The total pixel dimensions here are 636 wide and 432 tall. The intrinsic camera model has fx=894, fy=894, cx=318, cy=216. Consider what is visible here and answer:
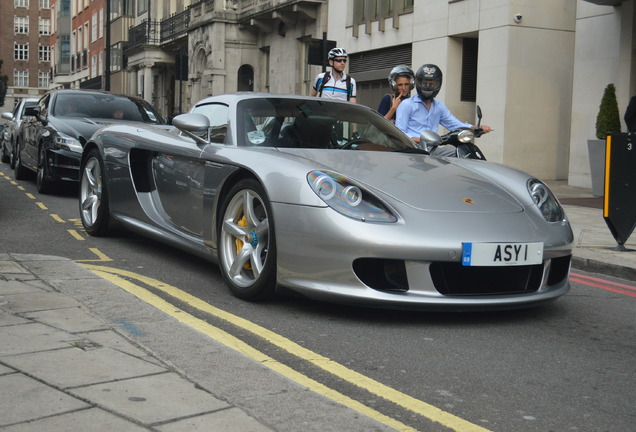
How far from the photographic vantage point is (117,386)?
3.23 m

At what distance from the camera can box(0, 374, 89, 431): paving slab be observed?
9.50ft

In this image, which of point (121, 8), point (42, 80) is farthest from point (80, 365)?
point (42, 80)

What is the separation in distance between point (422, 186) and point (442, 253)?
23.5 inches

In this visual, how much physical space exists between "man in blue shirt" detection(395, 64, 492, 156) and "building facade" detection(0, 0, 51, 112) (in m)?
107

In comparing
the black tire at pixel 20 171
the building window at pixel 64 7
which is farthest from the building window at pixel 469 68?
the building window at pixel 64 7

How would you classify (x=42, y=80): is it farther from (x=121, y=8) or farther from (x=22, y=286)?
(x=22, y=286)

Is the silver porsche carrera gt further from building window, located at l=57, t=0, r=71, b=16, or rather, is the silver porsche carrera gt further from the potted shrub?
building window, located at l=57, t=0, r=71, b=16

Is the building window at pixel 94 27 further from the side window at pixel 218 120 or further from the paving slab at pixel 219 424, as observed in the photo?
the paving slab at pixel 219 424

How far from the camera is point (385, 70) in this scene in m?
23.9

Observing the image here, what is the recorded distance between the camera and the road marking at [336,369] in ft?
10.5

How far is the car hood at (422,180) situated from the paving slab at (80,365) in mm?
1776

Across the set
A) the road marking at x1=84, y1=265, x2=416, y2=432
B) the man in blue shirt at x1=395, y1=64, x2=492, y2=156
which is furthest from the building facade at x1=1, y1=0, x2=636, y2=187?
the road marking at x1=84, y1=265, x2=416, y2=432

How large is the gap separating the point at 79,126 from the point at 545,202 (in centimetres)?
825

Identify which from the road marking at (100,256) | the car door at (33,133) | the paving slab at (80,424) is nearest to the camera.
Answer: the paving slab at (80,424)
